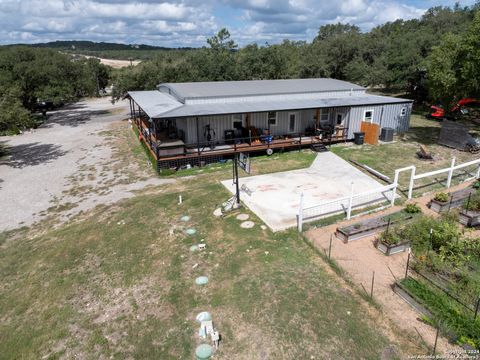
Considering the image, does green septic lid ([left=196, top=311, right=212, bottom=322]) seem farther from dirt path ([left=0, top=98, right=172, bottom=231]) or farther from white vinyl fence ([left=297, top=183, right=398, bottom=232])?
dirt path ([left=0, top=98, right=172, bottom=231])

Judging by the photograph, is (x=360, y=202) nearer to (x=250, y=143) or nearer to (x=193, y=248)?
(x=193, y=248)

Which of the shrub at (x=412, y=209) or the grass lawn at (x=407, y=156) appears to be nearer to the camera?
the shrub at (x=412, y=209)

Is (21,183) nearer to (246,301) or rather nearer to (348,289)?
(246,301)

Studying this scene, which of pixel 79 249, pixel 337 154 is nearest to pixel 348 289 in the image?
pixel 79 249

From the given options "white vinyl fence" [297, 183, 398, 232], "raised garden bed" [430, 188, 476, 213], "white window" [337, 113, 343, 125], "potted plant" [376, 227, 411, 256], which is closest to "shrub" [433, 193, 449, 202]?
"raised garden bed" [430, 188, 476, 213]

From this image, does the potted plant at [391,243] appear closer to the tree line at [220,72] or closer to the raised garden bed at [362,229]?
the raised garden bed at [362,229]

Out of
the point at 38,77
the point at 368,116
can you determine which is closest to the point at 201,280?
the point at 368,116

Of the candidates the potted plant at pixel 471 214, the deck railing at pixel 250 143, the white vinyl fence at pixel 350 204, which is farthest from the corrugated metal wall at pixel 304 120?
the potted plant at pixel 471 214
